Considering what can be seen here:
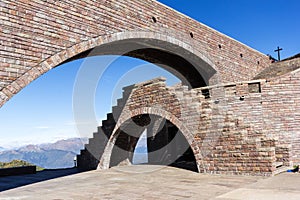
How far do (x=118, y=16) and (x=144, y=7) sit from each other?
Answer: 1585 mm

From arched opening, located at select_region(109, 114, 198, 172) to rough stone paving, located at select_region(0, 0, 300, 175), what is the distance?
12.4 inches

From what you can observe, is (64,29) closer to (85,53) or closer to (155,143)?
(85,53)

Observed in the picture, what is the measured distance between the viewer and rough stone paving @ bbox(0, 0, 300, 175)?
7.04 metres

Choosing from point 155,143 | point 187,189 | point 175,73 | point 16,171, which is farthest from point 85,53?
point 155,143

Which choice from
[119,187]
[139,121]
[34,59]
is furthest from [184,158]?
[34,59]

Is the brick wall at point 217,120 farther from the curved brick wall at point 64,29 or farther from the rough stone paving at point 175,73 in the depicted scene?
the curved brick wall at point 64,29

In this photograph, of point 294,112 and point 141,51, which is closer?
point 294,112

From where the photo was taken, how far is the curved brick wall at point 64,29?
6.62m

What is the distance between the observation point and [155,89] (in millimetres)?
10555

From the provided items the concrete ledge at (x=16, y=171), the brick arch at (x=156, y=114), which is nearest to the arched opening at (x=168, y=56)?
the brick arch at (x=156, y=114)

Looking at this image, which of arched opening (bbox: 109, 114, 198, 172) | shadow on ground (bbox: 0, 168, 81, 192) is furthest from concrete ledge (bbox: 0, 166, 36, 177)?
arched opening (bbox: 109, 114, 198, 172)

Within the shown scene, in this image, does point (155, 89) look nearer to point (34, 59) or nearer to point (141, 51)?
point (141, 51)

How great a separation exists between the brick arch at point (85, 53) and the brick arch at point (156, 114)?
8.66 ft

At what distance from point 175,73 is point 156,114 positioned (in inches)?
194
